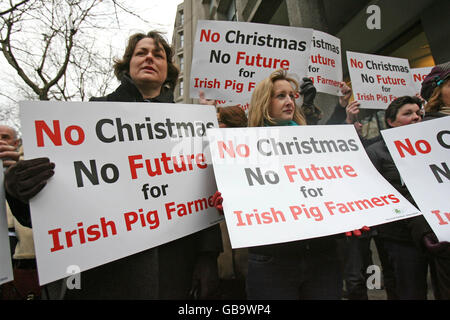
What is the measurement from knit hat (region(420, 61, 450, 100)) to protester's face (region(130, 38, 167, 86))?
1.99 meters

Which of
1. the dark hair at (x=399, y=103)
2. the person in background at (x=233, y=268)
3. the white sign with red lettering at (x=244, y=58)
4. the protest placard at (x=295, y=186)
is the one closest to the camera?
the protest placard at (x=295, y=186)

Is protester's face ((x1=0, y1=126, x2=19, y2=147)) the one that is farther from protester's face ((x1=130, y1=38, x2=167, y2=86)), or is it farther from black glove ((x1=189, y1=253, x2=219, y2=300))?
black glove ((x1=189, y1=253, x2=219, y2=300))

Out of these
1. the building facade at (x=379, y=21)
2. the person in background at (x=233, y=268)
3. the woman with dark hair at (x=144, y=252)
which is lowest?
the person in background at (x=233, y=268)

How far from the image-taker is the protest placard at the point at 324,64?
2572mm

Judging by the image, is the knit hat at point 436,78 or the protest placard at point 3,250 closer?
the protest placard at point 3,250

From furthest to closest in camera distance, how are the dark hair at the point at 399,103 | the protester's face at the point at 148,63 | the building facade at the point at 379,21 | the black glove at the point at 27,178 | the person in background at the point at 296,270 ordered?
the building facade at the point at 379,21, the dark hair at the point at 399,103, the protester's face at the point at 148,63, the person in background at the point at 296,270, the black glove at the point at 27,178

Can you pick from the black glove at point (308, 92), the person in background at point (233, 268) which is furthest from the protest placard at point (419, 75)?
the person in background at point (233, 268)

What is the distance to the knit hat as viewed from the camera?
1.72m

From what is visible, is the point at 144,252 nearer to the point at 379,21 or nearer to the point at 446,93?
the point at 446,93

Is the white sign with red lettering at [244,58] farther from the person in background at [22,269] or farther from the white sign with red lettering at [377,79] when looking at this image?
the person in background at [22,269]

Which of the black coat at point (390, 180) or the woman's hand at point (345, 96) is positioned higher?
the woman's hand at point (345, 96)

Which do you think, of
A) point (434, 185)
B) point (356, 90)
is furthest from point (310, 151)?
point (356, 90)

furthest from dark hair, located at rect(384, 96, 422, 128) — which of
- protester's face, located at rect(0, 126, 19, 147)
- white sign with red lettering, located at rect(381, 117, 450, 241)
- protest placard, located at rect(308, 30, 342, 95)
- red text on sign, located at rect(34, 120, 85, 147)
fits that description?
protester's face, located at rect(0, 126, 19, 147)

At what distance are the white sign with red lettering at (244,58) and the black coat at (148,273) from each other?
146 centimetres
